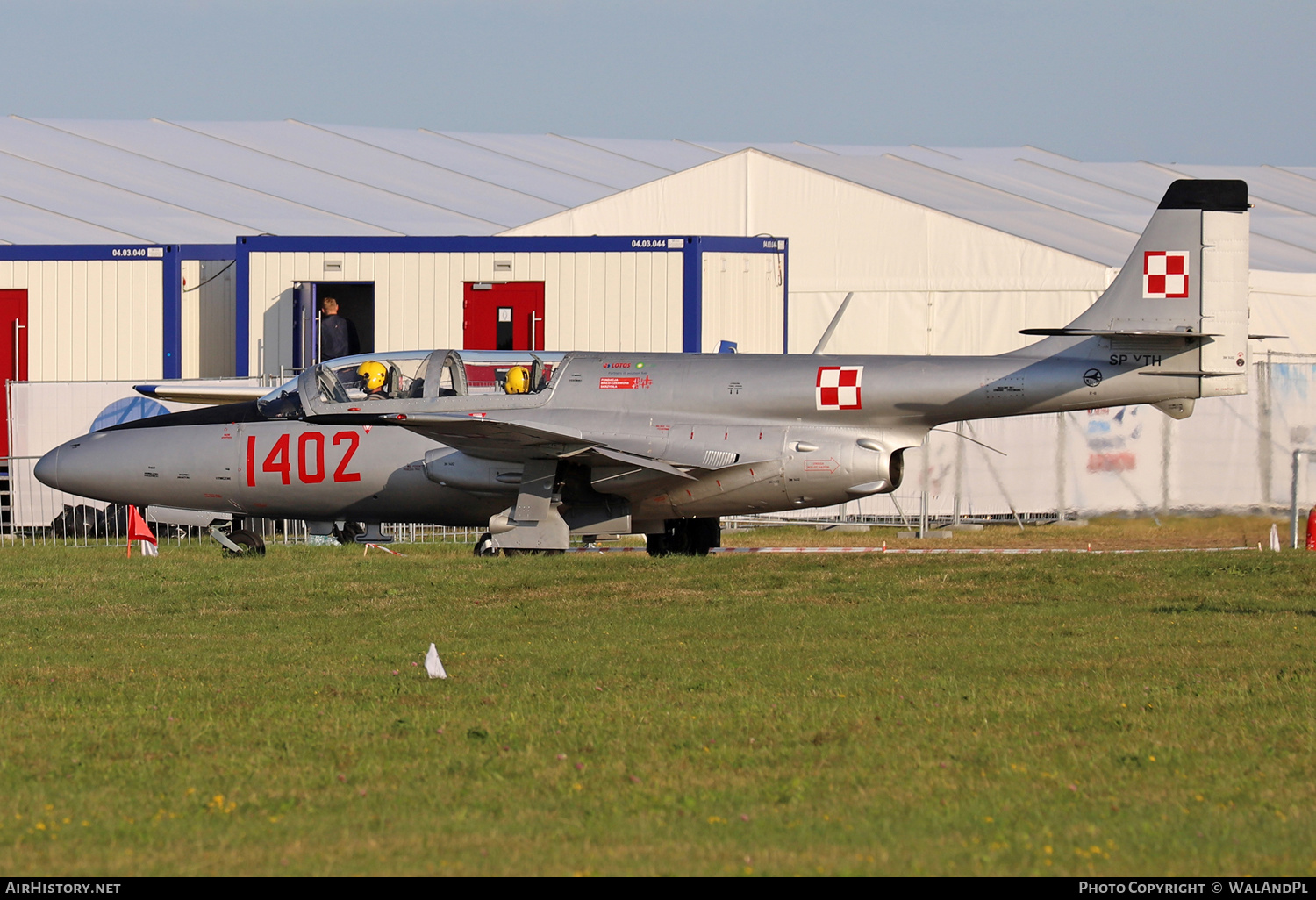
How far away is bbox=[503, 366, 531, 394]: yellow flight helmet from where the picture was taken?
56.7 ft

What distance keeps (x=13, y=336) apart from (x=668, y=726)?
67.6 ft

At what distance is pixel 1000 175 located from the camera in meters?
40.1

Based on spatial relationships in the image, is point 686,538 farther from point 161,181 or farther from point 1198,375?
point 161,181

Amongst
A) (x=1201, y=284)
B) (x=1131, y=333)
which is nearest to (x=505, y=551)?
(x=1131, y=333)

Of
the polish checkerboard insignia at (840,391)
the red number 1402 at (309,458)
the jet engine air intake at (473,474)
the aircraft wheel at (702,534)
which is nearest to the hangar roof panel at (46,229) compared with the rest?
the red number 1402 at (309,458)

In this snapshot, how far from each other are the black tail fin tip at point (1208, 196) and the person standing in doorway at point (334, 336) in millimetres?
13207

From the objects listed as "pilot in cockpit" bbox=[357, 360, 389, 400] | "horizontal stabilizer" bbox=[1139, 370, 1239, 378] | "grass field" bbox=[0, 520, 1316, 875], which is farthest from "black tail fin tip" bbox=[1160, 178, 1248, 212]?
"pilot in cockpit" bbox=[357, 360, 389, 400]

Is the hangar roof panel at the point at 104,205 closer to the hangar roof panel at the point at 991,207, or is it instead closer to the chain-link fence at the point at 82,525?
the chain-link fence at the point at 82,525

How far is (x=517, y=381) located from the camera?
17.4 metres

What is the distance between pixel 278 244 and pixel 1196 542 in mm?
15588

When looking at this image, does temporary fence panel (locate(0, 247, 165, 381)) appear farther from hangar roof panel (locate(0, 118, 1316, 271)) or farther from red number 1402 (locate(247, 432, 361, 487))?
red number 1402 (locate(247, 432, 361, 487))

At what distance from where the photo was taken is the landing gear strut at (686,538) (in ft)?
61.5

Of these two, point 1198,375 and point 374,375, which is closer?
point 1198,375
